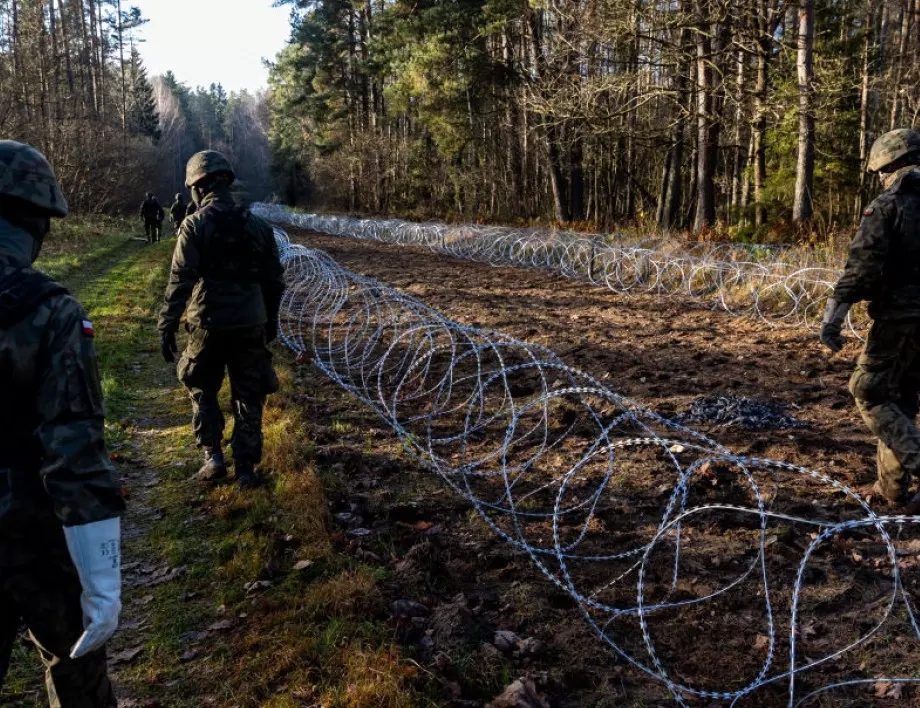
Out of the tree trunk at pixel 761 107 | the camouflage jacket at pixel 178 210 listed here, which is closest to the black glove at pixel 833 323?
the tree trunk at pixel 761 107

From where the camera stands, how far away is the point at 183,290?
14.9 feet

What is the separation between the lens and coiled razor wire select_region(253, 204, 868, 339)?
1012 cm

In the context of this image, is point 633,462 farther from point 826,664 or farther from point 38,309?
point 38,309

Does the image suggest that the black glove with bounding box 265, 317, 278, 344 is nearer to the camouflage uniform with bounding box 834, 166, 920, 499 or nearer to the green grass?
the green grass

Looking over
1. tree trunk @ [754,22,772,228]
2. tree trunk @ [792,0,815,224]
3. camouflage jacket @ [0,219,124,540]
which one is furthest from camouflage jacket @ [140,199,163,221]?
camouflage jacket @ [0,219,124,540]

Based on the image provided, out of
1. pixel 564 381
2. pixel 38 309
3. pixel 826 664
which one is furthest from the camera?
pixel 564 381

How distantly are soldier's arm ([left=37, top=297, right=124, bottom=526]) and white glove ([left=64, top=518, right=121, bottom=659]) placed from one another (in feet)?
0.11

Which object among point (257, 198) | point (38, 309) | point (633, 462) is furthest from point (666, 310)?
point (257, 198)

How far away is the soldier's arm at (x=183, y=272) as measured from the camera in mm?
4496

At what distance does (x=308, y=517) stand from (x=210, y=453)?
1288 millimetres

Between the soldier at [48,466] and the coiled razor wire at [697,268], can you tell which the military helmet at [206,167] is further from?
the coiled razor wire at [697,268]

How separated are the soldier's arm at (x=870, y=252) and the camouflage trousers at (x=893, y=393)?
0.82ft

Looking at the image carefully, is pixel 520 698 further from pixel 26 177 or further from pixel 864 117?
pixel 864 117

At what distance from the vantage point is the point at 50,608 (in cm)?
190
